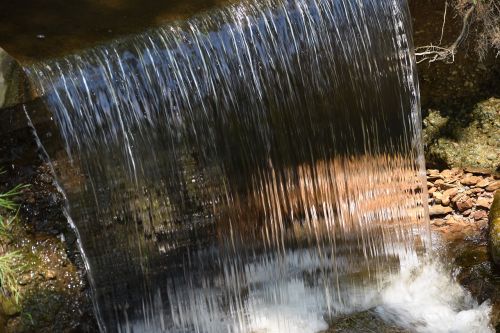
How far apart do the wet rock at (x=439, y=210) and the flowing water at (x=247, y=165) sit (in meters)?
0.41

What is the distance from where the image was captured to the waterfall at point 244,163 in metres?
3.47

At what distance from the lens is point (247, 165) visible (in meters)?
3.92

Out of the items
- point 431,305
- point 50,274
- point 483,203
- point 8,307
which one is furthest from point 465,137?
point 8,307

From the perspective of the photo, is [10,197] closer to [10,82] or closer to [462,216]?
[10,82]

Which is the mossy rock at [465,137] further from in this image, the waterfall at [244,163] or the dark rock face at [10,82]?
the dark rock face at [10,82]

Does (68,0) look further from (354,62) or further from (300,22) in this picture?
(354,62)

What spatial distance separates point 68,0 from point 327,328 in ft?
8.80

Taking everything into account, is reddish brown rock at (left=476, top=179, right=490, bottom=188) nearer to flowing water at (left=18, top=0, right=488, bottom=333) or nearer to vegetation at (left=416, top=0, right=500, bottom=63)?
flowing water at (left=18, top=0, right=488, bottom=333)

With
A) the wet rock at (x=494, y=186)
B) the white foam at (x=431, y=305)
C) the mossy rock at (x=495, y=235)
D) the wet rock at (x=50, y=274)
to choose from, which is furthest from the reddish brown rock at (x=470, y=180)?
the wet rock at (x=50, y=274)

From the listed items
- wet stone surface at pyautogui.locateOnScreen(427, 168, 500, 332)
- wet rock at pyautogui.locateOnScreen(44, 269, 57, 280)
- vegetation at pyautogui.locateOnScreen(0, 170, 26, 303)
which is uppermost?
vegetation at pyautogui.locateOnScreen(0, 170, 26, 303)

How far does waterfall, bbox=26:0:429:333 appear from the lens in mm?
3473

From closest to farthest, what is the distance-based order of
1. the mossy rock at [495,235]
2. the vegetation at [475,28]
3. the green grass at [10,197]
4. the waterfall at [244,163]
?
the green grass at [10,197] < the waterfall at [244,163] < the mossy rock at [495,235] < the vegetation at [475,28]

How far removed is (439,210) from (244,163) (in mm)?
2077

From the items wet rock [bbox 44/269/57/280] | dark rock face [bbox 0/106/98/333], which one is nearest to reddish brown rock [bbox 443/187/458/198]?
dark rock face [bbox 0/106/98/333]
